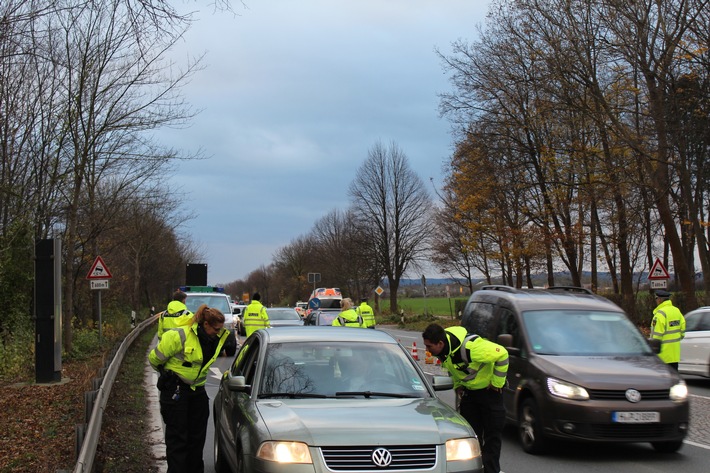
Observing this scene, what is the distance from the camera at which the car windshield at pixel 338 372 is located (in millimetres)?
6164

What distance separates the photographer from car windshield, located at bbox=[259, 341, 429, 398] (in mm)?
6164

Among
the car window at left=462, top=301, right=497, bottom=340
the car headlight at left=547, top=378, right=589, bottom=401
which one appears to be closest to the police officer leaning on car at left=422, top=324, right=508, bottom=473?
the car headlight at left=547, top=378, right=589, bottom=401

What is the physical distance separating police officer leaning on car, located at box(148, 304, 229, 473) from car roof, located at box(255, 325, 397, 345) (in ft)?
1.69

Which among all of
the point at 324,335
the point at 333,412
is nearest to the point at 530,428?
the point at 324,335

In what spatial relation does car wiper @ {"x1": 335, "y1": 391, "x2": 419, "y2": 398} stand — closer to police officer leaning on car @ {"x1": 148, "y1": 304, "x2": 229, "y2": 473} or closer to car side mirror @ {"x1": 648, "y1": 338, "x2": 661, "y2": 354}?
police officer leaning on car @ {"x1": 148, "y1": 304, "x2": 229, "y2": 473}

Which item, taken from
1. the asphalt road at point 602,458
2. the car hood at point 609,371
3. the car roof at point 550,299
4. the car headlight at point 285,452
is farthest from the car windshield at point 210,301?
the car headlight at point 285,452

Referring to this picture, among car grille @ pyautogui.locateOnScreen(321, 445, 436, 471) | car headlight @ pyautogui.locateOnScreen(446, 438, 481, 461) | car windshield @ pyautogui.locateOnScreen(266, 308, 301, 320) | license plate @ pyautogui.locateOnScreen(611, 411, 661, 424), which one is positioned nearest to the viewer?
car grille @ pyautogui.locateOnScreen(321, 445, 436, 471)

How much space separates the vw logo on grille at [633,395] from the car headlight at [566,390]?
43cm

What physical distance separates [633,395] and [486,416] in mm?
2302

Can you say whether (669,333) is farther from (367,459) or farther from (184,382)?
(367,459)

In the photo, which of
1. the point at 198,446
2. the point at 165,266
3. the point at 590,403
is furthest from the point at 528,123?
the point at 165,266

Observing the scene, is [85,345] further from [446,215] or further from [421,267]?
[421,267]

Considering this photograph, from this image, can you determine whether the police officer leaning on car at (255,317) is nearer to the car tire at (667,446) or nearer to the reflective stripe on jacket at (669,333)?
the reflective stripe on jacket at (669,333)

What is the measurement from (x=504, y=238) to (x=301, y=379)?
34.7m
